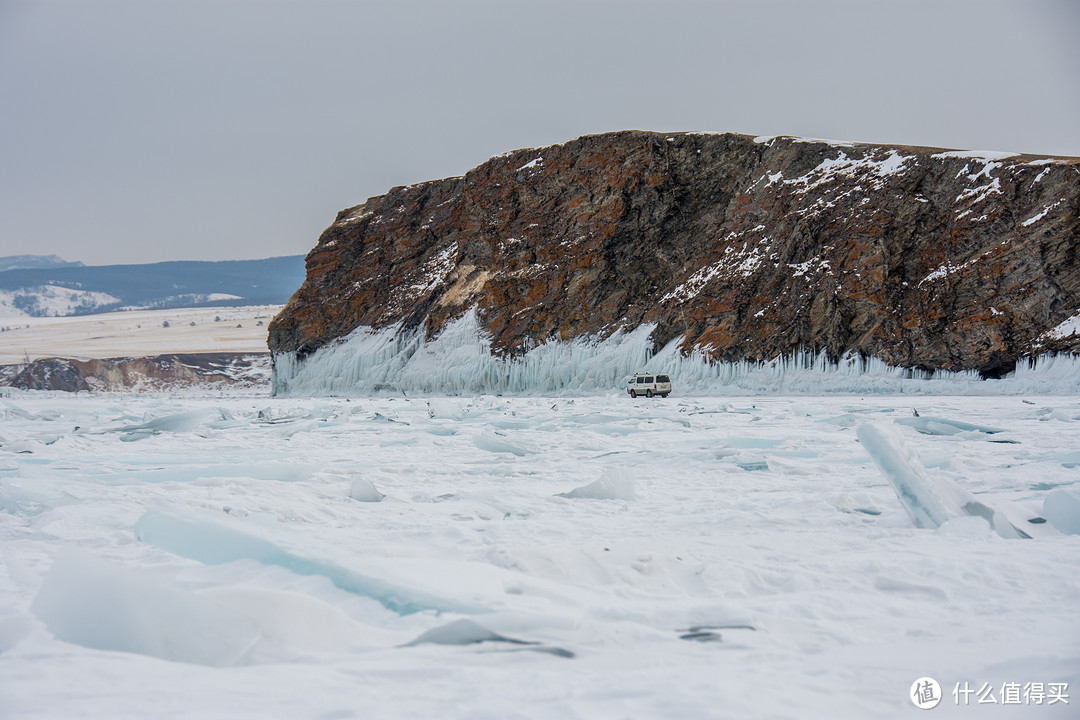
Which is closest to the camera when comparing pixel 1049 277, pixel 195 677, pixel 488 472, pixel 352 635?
pixel 195 677

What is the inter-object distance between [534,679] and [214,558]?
2037mm

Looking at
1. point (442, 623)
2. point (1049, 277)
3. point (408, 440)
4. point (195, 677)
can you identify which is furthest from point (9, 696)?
point (1049, 277)

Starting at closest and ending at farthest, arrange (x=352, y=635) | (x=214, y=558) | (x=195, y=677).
Result: (x=195, y=677) < (x=352, y=635) < (x=214, y=558)

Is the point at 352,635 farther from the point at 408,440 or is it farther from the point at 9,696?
the point at 408,440

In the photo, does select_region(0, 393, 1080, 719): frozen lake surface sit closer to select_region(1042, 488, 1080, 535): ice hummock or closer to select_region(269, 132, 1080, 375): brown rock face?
select_region(1042, 488, 1080, 535): ice hummock

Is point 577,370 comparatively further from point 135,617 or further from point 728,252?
point 135,617

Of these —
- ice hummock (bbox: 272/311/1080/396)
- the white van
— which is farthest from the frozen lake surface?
ice hummock (bbox: 272/311/1080/396)

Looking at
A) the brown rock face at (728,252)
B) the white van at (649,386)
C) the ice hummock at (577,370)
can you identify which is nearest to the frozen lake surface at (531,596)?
the white van at (649,386)

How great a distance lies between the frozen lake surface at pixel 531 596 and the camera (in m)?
2.09

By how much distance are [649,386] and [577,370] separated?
9176 mm

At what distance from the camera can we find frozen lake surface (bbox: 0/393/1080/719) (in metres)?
2.09

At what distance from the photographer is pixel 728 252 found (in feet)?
117

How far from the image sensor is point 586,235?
38938 millimetres

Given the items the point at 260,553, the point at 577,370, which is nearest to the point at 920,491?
the point at 260,553
